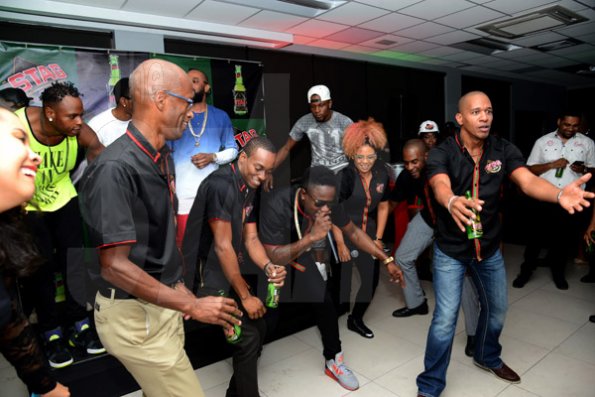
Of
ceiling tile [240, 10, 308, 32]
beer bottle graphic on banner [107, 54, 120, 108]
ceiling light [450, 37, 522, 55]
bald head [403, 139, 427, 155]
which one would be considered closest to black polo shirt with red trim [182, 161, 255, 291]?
bald head [403, 139, 427, 155]

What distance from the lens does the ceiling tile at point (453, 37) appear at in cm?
515

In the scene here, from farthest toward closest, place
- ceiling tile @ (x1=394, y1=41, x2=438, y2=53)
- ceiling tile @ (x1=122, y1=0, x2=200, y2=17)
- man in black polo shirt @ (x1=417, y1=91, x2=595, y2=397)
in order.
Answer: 1. ceiling tile @ (x1=394, y1=41, x2=438, y2=53)
2. ceiling tile @ (x1=122, y1=0, x2=200, y2=17)
3. man in black polo shirt @ (x1=417, y1=91, x2=595, y2=397)

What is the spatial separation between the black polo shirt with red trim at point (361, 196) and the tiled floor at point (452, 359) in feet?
2.65

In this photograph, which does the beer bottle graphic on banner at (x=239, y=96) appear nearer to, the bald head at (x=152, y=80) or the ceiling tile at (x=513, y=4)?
the ceiling tile at (x=513, y=4)

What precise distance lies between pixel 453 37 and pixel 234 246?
4.90 meters

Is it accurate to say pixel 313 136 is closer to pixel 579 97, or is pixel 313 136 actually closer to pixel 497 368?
pixel 497 368

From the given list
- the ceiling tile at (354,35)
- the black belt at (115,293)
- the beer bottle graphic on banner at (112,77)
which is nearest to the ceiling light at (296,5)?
the ceiling tile at (354,35)

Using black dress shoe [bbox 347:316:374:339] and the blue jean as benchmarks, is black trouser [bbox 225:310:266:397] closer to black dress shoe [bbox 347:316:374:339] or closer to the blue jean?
the blue jean

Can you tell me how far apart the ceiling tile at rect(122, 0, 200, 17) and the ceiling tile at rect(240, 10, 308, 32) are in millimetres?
711

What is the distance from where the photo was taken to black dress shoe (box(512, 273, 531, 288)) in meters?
3.61

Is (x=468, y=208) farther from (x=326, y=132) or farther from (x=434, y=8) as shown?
(x=434, y=8)

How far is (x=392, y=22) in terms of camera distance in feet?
14.8

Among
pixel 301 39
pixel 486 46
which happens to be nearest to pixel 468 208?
pixel 301 39

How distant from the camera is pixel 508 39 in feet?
18.3
